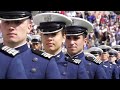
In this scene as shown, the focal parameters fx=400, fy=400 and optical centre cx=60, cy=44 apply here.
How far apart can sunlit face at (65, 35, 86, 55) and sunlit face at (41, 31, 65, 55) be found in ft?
0.38

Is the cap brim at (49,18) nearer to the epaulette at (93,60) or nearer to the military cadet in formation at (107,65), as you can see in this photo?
the epaulette at (93,60)

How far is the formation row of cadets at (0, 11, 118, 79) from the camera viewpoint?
290 cm

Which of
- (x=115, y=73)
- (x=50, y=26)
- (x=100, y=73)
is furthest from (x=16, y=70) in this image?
(x=115, y=73)

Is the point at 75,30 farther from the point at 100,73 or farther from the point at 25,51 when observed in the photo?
the point at 25,51

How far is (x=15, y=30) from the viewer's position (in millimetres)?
2926

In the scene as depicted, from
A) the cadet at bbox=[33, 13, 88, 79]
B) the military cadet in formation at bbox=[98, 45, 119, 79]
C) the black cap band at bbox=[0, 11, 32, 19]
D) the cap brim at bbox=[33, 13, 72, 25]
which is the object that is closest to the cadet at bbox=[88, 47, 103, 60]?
the military cadet in formation at bbox=[98, 45, 119, 79]

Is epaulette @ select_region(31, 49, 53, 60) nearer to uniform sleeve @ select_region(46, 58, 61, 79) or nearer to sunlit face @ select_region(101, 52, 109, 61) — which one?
uniform sleeve @ select_region(46, 58, 61, 79)

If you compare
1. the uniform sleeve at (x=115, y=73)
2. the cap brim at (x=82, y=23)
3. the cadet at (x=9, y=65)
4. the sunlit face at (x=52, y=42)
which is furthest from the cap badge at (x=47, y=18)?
the uniform sleeve at (x=115, y=73)

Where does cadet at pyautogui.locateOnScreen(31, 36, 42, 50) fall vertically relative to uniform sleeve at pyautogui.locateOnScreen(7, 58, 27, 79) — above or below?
above

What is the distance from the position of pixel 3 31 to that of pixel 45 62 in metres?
0.38

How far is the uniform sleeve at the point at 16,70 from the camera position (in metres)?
2.85

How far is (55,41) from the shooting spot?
10.3 feet
